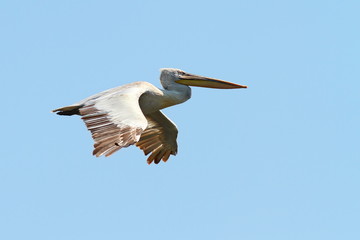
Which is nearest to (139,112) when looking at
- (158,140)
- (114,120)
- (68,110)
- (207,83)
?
(114,120)

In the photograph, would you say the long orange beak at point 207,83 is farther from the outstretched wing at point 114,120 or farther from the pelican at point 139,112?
the outstretched wing at point 114,120

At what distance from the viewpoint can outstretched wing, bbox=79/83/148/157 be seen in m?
12.9

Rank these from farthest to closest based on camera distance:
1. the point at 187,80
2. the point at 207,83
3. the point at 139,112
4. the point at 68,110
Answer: the point at 207,83, the point at 187,80, the point at 68,110, the point at 139,112

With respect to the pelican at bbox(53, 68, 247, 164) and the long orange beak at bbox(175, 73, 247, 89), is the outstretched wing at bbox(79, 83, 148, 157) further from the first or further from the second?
the long orange beak at bbox(175, 73, 247, 89)

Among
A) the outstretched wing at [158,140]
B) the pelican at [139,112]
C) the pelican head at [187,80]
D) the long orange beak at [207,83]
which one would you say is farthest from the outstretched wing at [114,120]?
the outstretched wing at [158,140]

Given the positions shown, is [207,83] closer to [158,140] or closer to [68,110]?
[158,140]

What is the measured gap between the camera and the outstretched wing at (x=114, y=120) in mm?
12852

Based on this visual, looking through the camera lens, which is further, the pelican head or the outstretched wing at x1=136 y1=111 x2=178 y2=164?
the outstretched wing at x1=136 y1=111 x2=178 y2=164

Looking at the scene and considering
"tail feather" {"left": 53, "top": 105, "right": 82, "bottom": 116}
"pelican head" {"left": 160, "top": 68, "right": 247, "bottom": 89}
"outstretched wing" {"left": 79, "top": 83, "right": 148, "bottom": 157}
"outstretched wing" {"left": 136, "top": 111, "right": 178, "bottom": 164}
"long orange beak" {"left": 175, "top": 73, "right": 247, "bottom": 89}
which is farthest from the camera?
"outstretched wing" {"left": 136, "top": 111, "right": 178, "bottom": 164}

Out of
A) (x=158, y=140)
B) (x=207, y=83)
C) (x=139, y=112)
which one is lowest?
(x=158, y=140)

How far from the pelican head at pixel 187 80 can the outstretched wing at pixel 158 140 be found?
0.94 metres

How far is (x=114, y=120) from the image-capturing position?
534 inches

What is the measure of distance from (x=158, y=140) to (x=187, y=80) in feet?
4.84

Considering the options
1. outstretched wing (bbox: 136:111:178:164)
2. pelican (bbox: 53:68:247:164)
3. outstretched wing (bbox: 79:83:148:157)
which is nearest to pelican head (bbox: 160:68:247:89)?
pelican (bbox: 53:68:247:164)
